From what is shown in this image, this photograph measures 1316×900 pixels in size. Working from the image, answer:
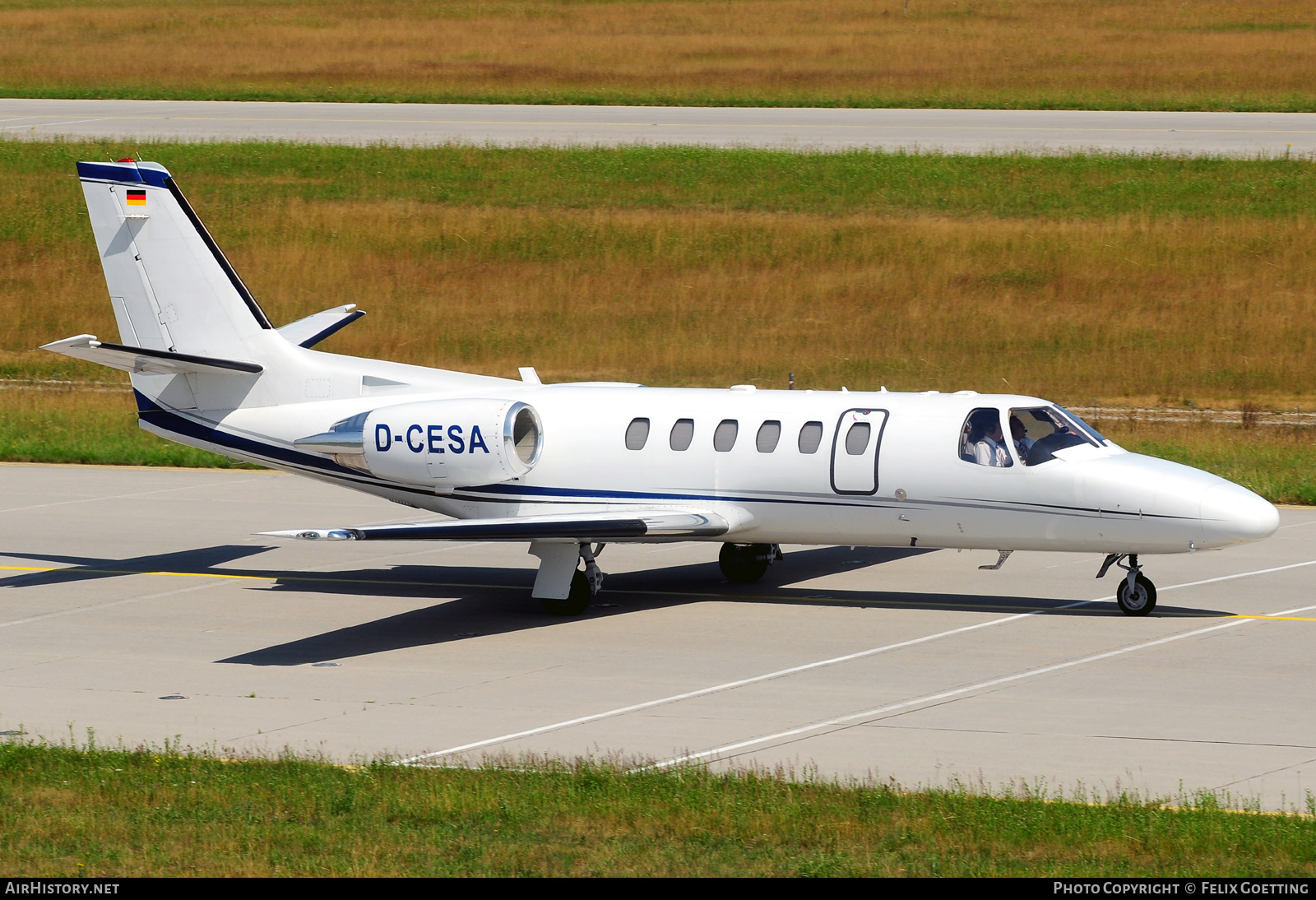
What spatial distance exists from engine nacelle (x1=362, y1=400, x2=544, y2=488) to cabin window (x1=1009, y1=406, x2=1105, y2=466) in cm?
582

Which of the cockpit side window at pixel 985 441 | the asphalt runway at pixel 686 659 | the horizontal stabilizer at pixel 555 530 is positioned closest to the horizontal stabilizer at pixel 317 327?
the asphalt runway at pixel 686 659

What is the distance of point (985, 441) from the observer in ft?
64.7

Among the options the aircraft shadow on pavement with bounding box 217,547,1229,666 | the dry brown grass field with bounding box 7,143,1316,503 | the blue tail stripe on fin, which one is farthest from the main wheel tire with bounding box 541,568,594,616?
the dry brown grass field with bounding box 7,143,1316,503

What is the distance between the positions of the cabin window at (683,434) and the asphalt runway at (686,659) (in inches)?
77.9

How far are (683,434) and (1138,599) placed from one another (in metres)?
5.68

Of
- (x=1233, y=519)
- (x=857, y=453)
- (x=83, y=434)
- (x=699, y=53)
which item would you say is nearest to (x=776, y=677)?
(x=857, y=453)

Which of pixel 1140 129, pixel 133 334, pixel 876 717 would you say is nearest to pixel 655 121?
pixel 1140 129

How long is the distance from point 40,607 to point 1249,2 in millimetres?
76612

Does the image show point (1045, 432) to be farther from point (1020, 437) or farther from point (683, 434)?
point (683, 434)

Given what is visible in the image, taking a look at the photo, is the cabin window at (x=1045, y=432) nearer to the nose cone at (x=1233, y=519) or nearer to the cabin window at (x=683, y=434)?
the nose cone at (x=1233, y=519)

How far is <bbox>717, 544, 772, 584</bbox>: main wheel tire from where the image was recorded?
2216 cm

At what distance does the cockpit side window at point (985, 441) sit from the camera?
A: 19578mm

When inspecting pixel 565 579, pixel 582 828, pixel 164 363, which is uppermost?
pixel 164 363

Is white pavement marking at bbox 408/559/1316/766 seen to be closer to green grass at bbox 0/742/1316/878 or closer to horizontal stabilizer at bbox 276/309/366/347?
green grass at bbox 0/742/1316/878
